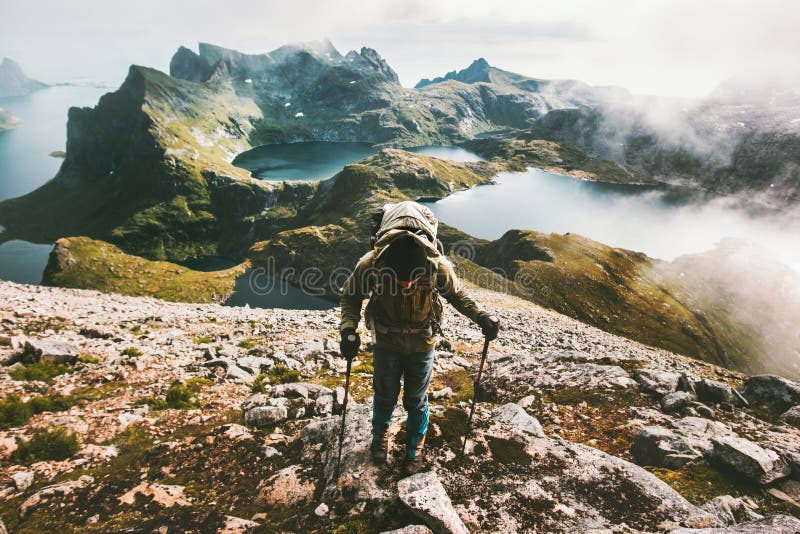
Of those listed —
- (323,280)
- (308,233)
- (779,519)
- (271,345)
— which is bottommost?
(323,280)

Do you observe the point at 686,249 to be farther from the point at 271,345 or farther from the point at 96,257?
the point at 96,257

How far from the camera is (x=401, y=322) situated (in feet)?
20.5

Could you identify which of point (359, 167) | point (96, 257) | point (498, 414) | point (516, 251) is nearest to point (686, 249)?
point (516, 251)

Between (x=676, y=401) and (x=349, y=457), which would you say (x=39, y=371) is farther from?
(x=676, y=401)

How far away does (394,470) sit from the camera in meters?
6.27

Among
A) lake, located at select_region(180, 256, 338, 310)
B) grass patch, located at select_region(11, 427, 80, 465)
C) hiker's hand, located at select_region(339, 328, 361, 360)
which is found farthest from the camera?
lake, located at select_region(180, 256, 338, 310)

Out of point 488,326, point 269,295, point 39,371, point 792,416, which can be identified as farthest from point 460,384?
point 269,295

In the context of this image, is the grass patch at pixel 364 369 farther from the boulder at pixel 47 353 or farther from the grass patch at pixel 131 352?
the boulder at pixel 47 353

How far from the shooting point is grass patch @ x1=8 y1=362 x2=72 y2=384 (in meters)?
10.4

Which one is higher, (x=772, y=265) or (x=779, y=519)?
(x=779, y=519)

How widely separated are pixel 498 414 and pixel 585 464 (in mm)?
2954

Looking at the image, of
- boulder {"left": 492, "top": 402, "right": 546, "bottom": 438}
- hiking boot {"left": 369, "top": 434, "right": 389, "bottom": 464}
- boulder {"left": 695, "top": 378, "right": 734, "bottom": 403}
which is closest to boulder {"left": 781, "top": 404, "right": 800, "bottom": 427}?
boulder {"left": 695, "top": 378, "right": 734, "bottom": 403}

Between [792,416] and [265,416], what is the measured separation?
48.3 ft

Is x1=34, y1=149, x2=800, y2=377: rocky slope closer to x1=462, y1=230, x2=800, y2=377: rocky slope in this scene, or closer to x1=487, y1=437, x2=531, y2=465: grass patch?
x1=462, y1=230, x2=800, y2=377: rocky slope
